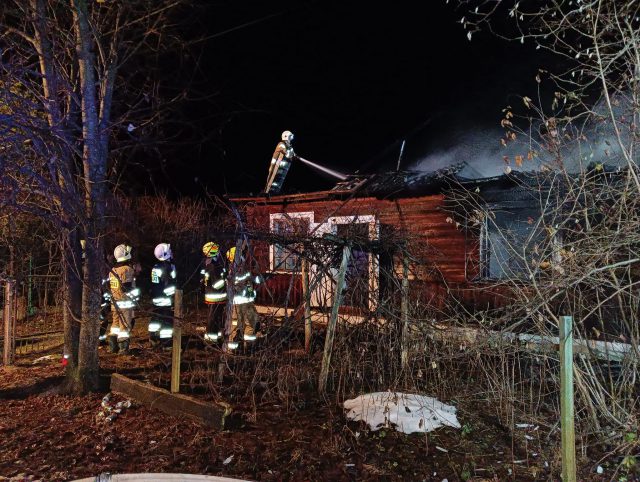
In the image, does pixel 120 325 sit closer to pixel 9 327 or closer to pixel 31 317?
pixel 9 327

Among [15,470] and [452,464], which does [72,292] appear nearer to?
[15,470]

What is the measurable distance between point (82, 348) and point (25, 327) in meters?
6.05

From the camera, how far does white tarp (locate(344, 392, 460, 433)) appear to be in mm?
4774

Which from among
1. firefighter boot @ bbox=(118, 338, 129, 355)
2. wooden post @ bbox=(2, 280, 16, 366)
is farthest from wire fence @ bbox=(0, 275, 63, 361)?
firefighter boot @ bbox=(118, 338, 129, 355)

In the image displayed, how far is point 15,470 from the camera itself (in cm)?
407

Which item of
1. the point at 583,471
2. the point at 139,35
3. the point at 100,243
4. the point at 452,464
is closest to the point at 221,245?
the point at 100,243

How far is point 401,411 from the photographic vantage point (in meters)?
4.95

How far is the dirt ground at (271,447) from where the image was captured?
4.02 meters

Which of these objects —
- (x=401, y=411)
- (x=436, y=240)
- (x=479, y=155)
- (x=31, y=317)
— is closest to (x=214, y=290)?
(x=401, y=411)

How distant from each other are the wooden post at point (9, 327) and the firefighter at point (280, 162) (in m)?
6.60

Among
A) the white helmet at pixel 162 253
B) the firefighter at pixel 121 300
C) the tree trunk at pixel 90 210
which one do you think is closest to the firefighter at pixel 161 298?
the white helmet at pixel 162 253

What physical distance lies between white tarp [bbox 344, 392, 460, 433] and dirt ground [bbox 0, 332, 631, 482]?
0.32 feet

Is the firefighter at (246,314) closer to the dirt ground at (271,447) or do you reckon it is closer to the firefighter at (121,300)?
the firefighter at (121,300)

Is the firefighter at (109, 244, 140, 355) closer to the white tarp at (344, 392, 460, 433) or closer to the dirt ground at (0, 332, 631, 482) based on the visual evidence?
the dirt ground at (0, 332, 631, 482)
